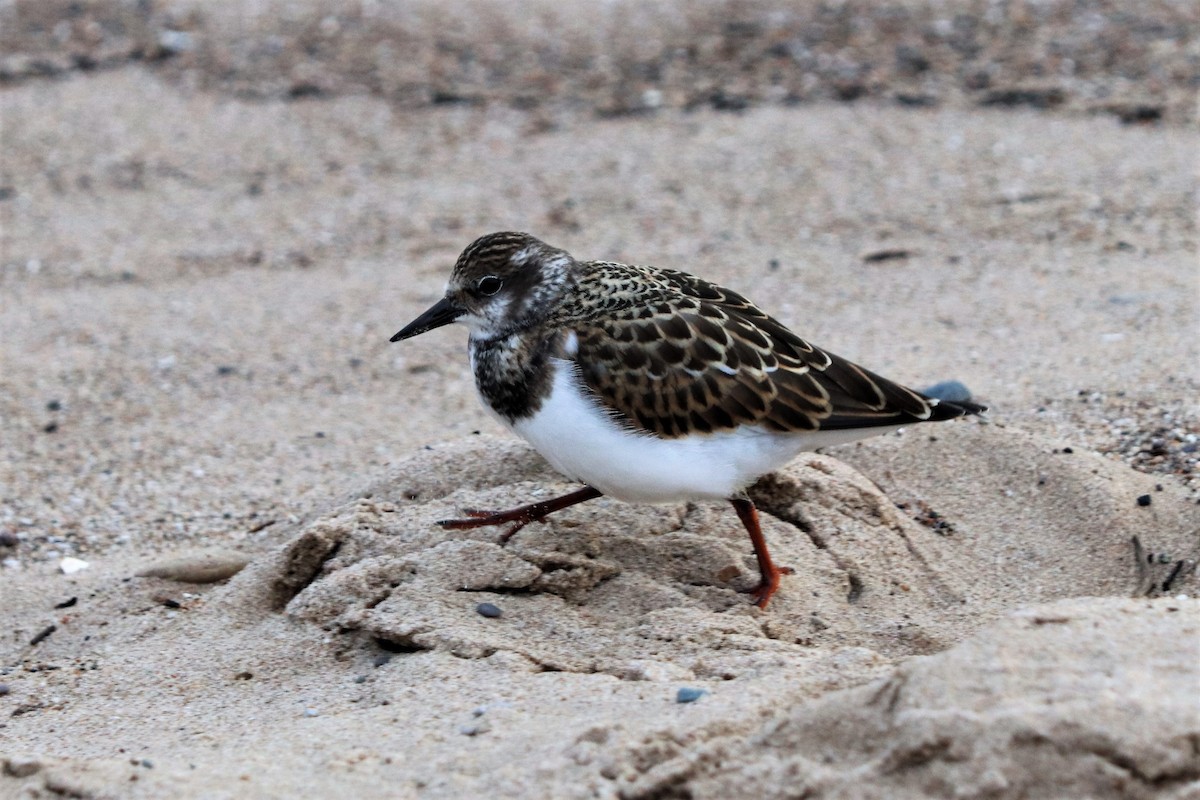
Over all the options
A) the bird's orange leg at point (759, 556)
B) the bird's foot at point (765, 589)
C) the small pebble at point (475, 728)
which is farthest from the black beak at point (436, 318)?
the small pebble at point (475, 728)

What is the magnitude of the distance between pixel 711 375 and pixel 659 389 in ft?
0.53

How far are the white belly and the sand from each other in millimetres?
336

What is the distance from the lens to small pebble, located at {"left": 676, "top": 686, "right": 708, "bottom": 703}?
321 centimetres

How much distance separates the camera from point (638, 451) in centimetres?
391

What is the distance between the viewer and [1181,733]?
2.63 meters

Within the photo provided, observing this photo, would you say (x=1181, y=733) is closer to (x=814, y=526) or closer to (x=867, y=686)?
(x=867, y=686)

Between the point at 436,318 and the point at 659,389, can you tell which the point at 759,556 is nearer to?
the point at 659,389

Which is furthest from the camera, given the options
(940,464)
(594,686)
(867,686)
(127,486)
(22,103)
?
(22,103)

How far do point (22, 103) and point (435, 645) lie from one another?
684 centimetres

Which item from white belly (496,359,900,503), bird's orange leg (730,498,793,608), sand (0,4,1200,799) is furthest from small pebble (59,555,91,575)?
bird's orange leg (730,498,793,608)

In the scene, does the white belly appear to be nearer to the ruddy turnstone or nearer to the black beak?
the ruddy turnstone

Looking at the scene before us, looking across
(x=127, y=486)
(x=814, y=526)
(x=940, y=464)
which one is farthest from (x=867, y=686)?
(x=127, y=486)

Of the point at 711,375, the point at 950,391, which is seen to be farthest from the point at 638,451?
the point at 950,391

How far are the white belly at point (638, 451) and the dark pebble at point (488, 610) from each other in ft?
1.44
